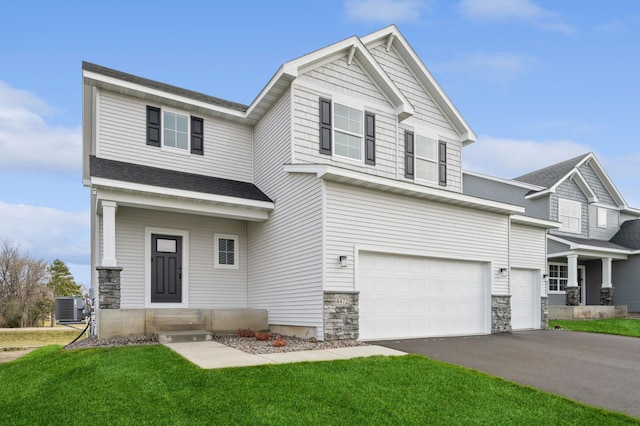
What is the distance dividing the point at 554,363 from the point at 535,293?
24.7 ft

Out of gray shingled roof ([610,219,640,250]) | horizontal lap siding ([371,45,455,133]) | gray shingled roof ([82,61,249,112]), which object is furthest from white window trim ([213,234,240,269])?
gray shingled roof ([610,219,640,250])

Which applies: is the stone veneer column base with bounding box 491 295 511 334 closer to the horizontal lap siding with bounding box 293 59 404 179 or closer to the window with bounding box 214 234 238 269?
the horizontal lap siding with bounding box 293 59 404 179

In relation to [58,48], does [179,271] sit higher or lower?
lower

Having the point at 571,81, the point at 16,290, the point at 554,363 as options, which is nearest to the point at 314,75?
the point at 554,363

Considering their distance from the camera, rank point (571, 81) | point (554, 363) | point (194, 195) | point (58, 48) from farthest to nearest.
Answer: point (571, 81) < point (58, 48) < point (194, 195) < point (554, 363)

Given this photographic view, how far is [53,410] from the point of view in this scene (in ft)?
17.4

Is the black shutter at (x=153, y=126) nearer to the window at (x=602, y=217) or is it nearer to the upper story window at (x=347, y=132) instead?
the upper story window at (x=347, y=132)

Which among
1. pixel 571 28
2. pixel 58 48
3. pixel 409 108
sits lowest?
pixel 409 108

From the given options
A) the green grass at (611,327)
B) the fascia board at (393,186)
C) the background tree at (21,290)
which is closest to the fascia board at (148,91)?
the fascia board at (393,186)

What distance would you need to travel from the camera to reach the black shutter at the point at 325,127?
495 inches

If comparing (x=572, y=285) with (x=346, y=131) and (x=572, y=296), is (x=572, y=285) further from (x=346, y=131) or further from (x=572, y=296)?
(x=346, y=131)

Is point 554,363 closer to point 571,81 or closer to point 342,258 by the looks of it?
point 342,258

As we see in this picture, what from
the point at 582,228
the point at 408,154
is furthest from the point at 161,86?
the point at 582,228

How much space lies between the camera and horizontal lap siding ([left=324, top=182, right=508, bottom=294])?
35.1ft
